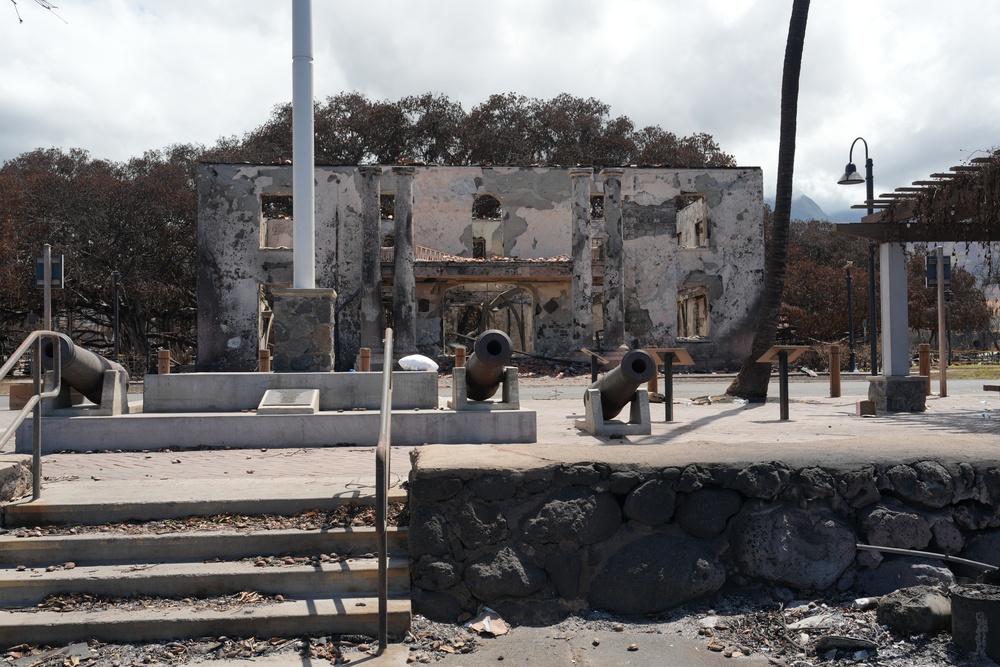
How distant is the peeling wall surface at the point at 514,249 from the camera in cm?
2773

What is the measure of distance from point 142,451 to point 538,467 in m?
5.16

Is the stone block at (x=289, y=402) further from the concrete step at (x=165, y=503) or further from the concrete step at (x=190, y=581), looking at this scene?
the concrete step at (x=190, y=581)

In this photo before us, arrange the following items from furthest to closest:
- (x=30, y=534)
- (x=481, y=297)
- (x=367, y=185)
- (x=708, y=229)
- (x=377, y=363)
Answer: (x=481, y=297), (x=708, y=229), (x=367, y=185), (x=377, y=363), (x=30, y=534)

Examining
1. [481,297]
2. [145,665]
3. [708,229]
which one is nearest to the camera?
[145,665]

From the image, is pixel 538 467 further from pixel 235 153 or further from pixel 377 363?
pixel 235 153

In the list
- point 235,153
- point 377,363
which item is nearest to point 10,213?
point 235,153

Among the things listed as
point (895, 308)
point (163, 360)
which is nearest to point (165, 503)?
point (895, 308)

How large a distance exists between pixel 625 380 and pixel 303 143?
6.09 m

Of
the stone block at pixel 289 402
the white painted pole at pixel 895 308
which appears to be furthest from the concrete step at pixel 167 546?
the white painted pole at pixel 895 308

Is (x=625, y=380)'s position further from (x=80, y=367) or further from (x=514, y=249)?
(x=514, y=249)

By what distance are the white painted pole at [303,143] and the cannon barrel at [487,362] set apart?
3.69 metres

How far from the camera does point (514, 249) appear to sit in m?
29.0

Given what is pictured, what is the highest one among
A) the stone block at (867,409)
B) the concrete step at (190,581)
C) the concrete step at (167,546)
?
the stone block at (867,409)

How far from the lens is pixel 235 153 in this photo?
3934cm
